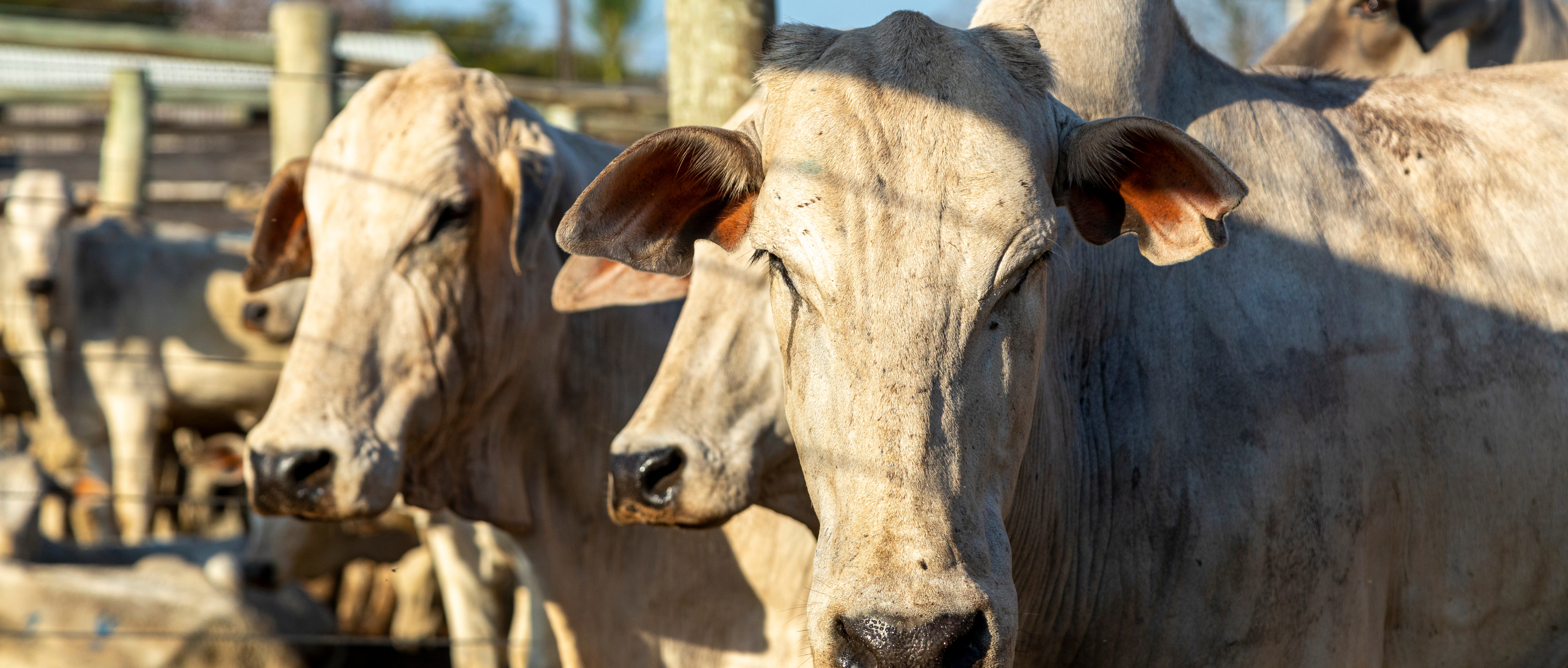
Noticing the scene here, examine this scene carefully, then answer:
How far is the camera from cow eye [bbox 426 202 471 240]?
3.30 m

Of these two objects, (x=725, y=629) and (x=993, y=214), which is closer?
(x=993, y=214)

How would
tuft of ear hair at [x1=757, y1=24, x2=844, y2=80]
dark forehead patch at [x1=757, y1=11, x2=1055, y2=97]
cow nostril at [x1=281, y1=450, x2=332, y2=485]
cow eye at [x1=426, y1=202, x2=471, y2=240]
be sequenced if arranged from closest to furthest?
dark forehead patch at [x1=757, y1=11, x2=1055, y2=97] → tuft of ear hair at [x1=757, y1=24, x2=844, y2=80] → cow nostril at [x1=281, y1=450, x2=332, y2=485] → cow eye at [x1=426, y1=202, x2=471, y2=240]

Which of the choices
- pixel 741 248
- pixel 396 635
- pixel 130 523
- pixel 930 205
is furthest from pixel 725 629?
pixel 130 523

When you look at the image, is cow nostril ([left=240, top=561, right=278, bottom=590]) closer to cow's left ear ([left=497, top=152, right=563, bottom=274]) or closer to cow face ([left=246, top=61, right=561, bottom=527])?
cow face ([left=246, top=61, right=561, bottom=527])

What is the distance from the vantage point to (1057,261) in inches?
96.3

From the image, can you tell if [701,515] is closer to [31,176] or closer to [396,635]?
[396,635]

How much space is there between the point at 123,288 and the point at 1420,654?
8005mm

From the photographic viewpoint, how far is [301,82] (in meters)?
6.83

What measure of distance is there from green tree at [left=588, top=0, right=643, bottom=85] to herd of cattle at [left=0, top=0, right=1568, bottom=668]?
2511 cm

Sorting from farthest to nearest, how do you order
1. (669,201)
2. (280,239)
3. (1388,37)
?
(1388,37), (280,239), (669,201)

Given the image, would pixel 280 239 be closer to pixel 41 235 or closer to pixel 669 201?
pixel 669 201

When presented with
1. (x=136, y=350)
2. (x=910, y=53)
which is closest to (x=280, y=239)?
(x=910, y=53)

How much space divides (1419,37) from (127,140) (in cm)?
745

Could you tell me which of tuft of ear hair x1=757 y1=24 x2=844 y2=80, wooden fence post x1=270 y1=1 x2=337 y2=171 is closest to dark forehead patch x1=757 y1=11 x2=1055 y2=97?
tuft of ear hair x1=757 y1=24 x2=844 y2=80
